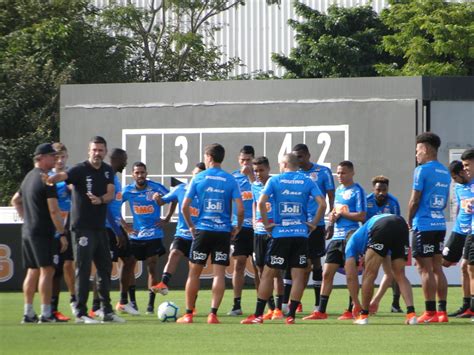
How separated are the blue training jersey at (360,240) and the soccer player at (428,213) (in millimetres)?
495

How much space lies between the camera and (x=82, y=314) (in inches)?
631

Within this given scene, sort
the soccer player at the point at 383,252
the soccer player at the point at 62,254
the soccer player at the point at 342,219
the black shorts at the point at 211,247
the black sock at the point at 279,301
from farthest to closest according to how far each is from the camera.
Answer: the black sock at the point at 279,301 < the soccer player at the point at 342,219 < the soccer player at the point at 62,254 < the black shorts at the point at 211,247 < the soccer player at the point at 383,252

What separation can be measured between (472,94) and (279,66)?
2488 centimetres

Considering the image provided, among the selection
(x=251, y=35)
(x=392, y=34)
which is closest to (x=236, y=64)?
(x=251, y=35)

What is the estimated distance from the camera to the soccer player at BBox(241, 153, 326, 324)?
16.0m

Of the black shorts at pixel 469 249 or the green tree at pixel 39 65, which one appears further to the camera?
the green tree at pixel 39 65

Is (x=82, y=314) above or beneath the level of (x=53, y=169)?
beneath

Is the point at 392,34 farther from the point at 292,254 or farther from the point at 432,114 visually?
the point at 292,254

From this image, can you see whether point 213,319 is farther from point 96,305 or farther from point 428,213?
point 428,213

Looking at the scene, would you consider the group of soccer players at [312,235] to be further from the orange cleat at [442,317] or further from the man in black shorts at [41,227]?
the man in black shorts at [41,227]

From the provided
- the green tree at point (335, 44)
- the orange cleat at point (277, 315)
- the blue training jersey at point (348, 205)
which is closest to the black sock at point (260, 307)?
the orange cleat at point (277, 315)

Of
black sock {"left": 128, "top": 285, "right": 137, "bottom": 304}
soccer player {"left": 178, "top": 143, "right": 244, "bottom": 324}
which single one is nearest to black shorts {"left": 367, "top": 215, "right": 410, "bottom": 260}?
soccer player {"left": 178, "top": 143, "right": 244, "bottom": 324}

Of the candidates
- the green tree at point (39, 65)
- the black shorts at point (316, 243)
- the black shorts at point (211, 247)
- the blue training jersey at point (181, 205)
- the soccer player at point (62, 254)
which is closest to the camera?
the black shorts at point (211, 247)

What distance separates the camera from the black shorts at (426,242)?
1631cm
